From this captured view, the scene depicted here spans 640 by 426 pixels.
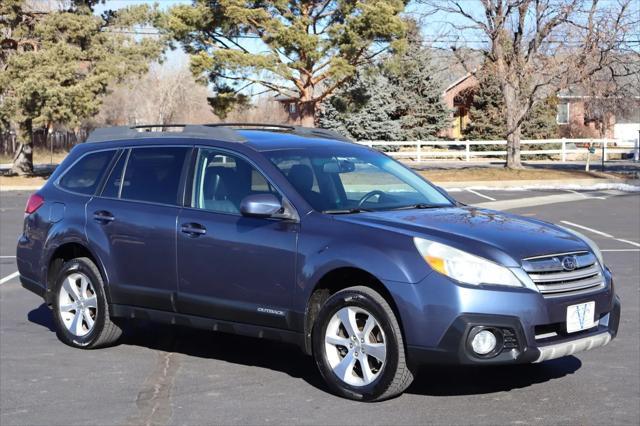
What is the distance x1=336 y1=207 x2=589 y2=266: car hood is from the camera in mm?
5609

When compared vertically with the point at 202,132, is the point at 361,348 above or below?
below

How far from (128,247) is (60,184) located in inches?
49.7

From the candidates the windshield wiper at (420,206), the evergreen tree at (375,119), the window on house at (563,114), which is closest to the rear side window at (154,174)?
the windshield wiper at (420,206)

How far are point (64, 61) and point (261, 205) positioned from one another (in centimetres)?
3001

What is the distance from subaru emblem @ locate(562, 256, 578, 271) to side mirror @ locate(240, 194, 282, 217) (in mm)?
1874

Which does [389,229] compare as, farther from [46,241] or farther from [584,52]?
[584,52]

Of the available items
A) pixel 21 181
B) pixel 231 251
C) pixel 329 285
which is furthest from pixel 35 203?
pixel 21 181

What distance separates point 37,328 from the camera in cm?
845

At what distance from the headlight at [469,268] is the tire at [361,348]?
440mm

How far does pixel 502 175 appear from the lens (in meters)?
35.1

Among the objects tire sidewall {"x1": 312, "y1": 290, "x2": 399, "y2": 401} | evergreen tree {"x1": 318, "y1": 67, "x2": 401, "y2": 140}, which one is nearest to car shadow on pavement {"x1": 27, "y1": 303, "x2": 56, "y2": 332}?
tire sidewall {"x1": 312, "y1": 290, "x2": 399, "y2": 401}

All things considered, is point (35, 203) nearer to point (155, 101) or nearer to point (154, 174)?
point (154, 174)

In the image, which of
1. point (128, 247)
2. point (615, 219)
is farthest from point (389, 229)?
point (615, 219)

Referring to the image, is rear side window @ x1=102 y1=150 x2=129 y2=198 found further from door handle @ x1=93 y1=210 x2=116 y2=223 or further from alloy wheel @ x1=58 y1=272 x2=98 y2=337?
alloy wheel @ x1=58 y1=272 x2=98 y2=337
